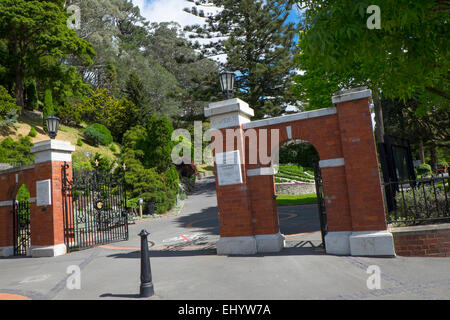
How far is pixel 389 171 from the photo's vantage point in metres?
8.39

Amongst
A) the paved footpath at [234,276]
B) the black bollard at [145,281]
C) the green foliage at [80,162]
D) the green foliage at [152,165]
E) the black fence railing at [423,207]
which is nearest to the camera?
the paved footpath at [234,276]

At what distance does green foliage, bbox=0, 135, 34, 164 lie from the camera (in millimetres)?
19562

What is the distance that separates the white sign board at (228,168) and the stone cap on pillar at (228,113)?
2.46 ft

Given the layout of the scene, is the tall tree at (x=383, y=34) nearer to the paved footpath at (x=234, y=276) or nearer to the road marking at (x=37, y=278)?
the paved footpath at (x=234, y=276)

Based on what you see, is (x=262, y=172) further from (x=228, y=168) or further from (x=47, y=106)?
(x=47, y=106)

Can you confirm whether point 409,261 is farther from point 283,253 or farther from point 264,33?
point 264,33

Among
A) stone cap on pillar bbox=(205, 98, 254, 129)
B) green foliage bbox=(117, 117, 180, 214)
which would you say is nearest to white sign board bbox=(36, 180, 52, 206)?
stone cap on pillar bbox=(205, 98, 254, 129)

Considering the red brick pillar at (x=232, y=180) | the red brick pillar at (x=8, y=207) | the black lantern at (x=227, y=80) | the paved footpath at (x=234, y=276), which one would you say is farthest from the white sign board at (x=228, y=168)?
the red brick pillar at (x=8, y=207)

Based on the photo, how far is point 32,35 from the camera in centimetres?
2758

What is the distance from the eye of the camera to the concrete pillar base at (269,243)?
24.2ft

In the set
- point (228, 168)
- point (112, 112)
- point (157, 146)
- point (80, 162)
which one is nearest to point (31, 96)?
point (112, 112)
